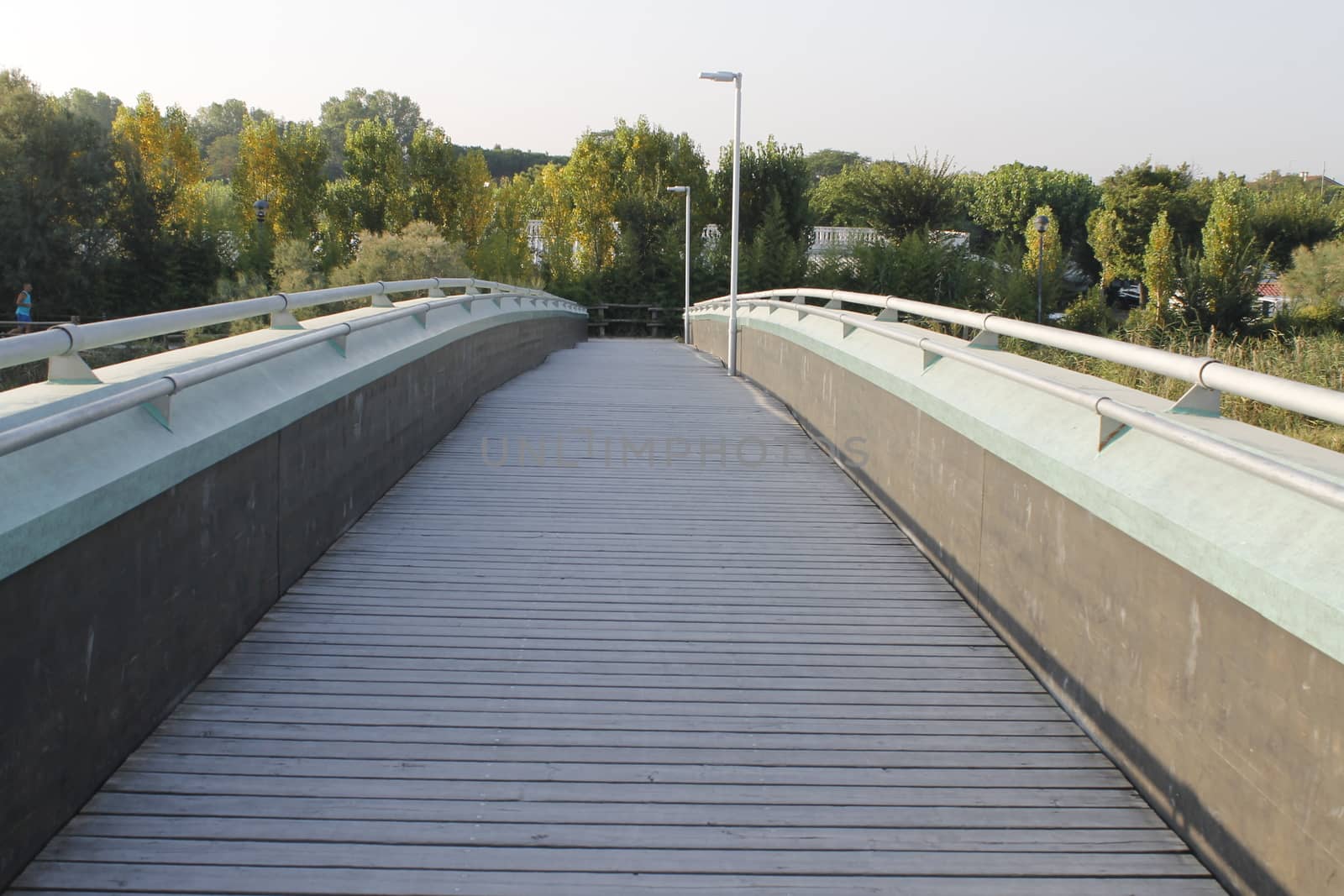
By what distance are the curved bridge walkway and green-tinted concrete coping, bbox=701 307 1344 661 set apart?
35.8 inches

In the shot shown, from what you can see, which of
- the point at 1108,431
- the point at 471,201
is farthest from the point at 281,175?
the point at 1108,431

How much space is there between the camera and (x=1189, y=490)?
362 cm

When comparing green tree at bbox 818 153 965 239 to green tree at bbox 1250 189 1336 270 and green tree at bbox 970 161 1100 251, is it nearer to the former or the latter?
green tree at bbox 1250 189 1336 270

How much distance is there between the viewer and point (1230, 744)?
3.19 m

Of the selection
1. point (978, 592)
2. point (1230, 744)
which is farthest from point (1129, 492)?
point (978, 592)

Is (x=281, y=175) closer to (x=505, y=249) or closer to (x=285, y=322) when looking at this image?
(x=505, y=249)

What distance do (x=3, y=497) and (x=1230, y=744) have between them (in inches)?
140

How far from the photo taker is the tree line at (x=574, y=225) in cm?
4422

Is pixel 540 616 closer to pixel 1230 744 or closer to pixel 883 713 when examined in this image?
pixel 883 713

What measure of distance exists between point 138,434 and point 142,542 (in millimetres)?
429

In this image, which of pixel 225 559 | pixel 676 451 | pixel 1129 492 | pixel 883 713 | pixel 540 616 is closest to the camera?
pixel 1129 492

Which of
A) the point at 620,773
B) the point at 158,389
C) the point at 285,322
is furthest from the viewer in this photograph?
the point at 285,322

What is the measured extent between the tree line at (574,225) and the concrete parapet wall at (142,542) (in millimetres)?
33571

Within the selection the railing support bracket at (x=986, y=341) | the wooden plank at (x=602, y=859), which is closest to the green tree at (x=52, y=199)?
the railing support bracket at (x=986, y=341)
